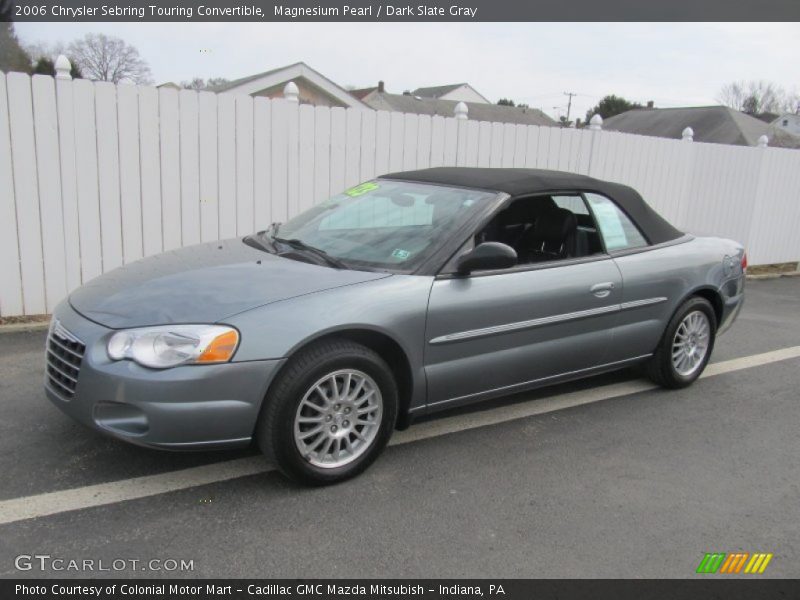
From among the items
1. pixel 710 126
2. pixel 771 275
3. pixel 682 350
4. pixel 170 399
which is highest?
pixel 710 126

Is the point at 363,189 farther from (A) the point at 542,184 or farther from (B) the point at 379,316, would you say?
(B) the point at 379,316

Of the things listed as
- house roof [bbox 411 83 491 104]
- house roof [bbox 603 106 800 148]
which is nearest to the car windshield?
house roof [bbox 603 106 800 148]

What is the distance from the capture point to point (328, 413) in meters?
3.24

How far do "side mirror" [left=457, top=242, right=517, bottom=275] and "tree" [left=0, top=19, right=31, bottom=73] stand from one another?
2116cm

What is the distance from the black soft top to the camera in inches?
165

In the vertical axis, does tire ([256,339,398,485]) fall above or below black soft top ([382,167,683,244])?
below

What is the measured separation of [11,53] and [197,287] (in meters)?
24.3

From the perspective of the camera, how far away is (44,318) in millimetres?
6004

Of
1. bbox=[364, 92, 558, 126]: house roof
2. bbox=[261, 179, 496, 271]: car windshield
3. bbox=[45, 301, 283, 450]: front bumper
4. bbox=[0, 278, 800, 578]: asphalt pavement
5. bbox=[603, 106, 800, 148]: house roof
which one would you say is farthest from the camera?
bbox=[364, 92, 558, 126]: house roof

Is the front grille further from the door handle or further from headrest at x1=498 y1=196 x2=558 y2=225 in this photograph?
the door handle

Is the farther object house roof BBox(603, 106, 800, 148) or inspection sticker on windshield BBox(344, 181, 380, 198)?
house roof BBox(603, 106, 800, 148)
